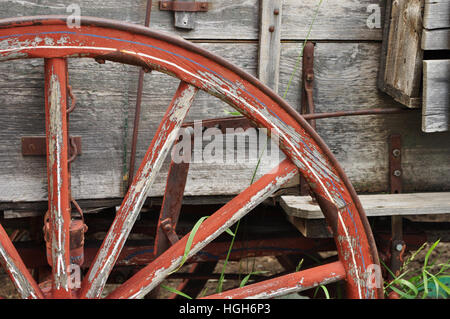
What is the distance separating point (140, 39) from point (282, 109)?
17.2 inches

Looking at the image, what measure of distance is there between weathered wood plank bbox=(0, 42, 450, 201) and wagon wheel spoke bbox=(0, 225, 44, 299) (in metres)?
0.29

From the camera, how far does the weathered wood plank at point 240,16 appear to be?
1568mm

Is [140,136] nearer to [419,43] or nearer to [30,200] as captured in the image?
[30,200]

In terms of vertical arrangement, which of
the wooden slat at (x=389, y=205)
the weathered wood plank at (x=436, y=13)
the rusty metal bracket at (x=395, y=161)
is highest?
the weathered wood plank at (x=436, y=13)

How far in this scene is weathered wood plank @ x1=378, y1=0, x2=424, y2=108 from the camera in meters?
1.61

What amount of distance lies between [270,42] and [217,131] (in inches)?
14.1

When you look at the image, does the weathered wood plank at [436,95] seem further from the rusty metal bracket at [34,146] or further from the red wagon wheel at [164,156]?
the rusty metal bracket at [34,146]

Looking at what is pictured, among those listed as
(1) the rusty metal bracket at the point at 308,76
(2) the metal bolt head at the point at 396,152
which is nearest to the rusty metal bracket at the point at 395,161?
(2) the metal bolt head at the point at 396,152

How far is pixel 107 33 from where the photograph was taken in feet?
4.26

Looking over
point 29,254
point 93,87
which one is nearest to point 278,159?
point 93,87

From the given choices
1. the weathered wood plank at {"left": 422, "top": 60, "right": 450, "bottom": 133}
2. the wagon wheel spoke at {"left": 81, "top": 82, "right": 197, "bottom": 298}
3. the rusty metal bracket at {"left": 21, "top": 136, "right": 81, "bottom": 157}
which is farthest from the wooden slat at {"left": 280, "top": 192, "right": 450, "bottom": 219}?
the rusty metal bracket at {"left": 21, "top": 136, "right": 81, "bottom": 157}

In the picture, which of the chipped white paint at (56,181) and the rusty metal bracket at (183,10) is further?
the rusty metal bracket at (183,10)

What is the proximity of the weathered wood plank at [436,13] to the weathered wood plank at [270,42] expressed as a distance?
468 mm

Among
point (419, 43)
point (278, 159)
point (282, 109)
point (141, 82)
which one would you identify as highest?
point (419, 43)
